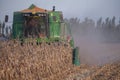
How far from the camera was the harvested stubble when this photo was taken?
9570 mm

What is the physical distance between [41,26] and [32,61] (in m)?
4.62

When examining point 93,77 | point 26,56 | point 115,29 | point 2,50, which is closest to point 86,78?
point 93,77

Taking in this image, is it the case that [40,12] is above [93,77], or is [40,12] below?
above

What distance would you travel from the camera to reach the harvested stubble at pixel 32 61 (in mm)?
9570

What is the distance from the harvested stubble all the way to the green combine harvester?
1650mm

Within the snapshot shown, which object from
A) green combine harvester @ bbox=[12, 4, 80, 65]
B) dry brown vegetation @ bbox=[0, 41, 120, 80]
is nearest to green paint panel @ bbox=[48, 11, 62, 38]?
green combine harvester @ bbox=[12, 4, 80, 65]

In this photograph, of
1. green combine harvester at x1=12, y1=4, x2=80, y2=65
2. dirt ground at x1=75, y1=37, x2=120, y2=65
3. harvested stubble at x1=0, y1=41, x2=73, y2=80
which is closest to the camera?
harvested stubble at x1=0, y1=41, x2=73, y2=80

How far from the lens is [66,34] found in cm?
1550

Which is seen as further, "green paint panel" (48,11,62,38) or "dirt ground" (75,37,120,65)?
"dirt ground" (75,37,120,65)

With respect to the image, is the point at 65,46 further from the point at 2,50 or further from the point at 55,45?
the point at 2,50

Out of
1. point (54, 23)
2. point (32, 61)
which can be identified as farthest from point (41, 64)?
point (54, 23)

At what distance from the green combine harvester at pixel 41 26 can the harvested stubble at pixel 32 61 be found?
165cm

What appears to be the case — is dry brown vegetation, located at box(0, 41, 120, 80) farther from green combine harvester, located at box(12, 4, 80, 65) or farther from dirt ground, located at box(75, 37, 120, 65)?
dirt ground, located at box(75, 37, 120, 65)

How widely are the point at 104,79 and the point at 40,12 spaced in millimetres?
5748
